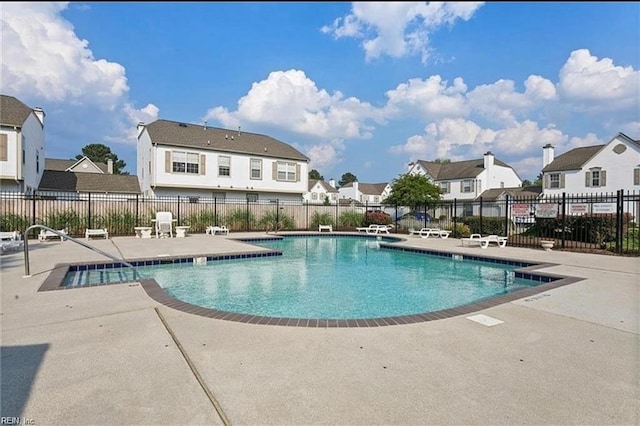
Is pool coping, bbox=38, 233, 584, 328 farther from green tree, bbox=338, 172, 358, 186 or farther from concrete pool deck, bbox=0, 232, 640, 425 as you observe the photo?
green tree, bbox=338, 172, 358, 186

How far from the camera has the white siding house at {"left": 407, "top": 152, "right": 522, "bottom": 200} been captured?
1455 inches

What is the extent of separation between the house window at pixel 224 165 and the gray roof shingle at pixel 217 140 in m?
0.59

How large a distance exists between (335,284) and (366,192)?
5343cm

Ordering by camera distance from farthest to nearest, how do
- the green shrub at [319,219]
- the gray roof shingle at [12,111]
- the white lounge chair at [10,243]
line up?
the green shrub at [319,219] → the gray roof shingle at [12,111] → the white lounge chair at [10,243]

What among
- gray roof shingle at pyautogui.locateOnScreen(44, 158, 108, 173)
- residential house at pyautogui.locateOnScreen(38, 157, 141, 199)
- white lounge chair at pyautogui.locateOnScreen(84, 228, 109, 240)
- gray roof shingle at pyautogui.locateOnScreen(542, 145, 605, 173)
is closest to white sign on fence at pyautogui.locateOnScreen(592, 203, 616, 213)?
white lounge chair at pyautogui.locateOnScreen(84, 228, 109, 240)

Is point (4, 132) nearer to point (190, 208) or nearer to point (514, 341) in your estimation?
point (190, 208)

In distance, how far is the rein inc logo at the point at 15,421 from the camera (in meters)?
2.16

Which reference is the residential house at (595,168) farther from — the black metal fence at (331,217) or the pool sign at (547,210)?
the pool sign at (547,210)

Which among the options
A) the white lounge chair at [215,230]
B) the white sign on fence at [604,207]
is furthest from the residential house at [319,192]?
the white sign on fence at [604,207]

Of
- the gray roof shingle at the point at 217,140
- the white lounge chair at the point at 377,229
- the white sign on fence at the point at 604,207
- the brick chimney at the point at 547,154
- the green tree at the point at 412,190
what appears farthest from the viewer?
the brick chimney at the point at 547,154

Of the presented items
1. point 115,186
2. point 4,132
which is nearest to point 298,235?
point 4,132

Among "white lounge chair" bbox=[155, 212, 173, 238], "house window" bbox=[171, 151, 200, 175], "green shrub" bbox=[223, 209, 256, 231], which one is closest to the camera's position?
"white lounge chair" bbox=[155, 212, 173, 238]

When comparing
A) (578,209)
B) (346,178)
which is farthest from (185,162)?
(346,178)

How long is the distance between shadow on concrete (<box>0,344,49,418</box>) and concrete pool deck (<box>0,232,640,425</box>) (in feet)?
0.04
